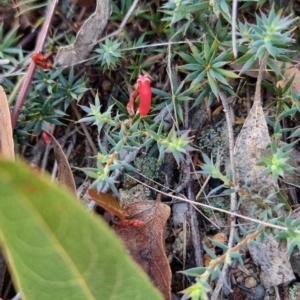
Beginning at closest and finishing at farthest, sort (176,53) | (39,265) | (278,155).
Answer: (39,265) → (278,155) → (176,53)

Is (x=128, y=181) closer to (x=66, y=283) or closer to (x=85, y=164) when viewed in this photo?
(x=85, y=164)

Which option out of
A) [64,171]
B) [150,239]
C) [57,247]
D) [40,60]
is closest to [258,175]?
[150,239]

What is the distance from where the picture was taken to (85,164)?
6.44 ft

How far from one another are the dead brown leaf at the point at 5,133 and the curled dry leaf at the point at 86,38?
0.34 m

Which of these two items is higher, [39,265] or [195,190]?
[39,265]

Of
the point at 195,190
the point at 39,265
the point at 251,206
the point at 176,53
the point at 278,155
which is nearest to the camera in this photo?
the point at 39,265

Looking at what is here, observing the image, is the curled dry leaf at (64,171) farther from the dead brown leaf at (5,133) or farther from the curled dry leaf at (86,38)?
the curled dry leaf at (86,38)

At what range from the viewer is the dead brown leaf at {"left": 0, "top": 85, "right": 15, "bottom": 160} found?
1628 mm

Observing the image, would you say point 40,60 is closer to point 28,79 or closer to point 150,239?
point 28,79

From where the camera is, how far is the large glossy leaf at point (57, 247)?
37.0 inches

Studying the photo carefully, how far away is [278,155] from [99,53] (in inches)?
34.7

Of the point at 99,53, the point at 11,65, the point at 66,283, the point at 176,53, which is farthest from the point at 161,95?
the point at 66,283

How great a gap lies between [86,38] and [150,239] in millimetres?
842

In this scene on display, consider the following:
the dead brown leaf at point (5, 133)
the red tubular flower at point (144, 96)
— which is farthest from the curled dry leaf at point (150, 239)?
the dead brown leaf at point (5, 133)
